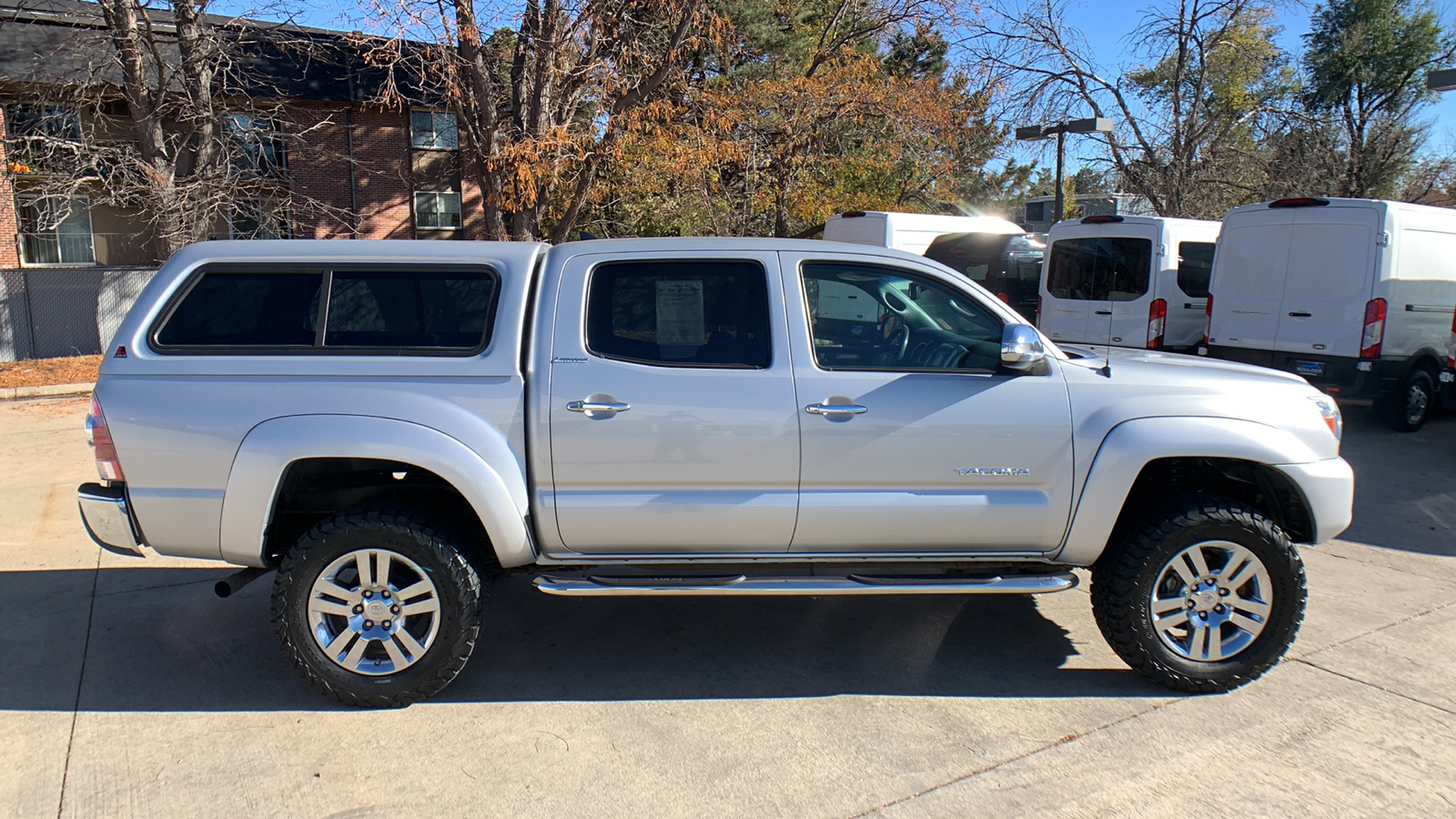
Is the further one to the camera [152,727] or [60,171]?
[60,171]

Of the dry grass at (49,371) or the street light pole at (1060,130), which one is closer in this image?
the dry grass at (49,371)

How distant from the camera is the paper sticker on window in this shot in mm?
4016

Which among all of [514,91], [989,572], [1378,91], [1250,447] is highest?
[1378,91]

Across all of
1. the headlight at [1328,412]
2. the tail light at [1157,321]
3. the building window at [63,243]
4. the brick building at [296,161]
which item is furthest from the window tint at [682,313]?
the building window at [63,243]

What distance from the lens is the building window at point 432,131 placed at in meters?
25.8

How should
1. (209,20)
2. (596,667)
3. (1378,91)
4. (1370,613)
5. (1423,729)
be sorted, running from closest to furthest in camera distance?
1. (1423,729)
2. (596,667)
3. (1370,613)
4. (209,20)
5. (1378,91)

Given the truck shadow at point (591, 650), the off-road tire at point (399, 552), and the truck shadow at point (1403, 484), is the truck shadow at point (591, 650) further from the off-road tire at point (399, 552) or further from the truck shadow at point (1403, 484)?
the truck shadow at point (1403, 484)

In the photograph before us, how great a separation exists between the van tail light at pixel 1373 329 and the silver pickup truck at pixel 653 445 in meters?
6.51

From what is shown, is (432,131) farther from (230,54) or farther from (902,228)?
(902,228)

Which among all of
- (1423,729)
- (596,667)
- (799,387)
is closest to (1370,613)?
(1423,729)

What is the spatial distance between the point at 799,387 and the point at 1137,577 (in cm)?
160

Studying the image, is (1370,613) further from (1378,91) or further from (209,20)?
(1378,91)

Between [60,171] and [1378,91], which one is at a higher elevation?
[1378,91]

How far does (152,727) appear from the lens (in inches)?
149
